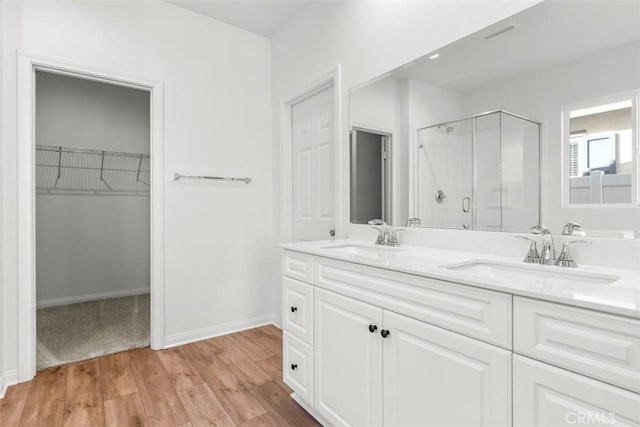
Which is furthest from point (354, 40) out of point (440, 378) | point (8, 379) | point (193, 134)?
point (8, 379)

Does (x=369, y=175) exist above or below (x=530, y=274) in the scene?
above

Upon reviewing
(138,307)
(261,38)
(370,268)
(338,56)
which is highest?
(261,38)

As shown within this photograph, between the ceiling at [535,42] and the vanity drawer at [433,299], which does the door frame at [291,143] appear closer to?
the ceiling at [535,42]

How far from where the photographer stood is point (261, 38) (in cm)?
308

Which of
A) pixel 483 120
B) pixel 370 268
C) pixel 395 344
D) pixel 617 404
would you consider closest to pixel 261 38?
pixel 483 120

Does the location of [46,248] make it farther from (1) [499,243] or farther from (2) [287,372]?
(1) [499,243]

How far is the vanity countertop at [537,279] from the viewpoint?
2.45ft

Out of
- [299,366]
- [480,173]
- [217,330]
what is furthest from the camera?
[217,330]

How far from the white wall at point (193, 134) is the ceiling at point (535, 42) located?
183 centimetres

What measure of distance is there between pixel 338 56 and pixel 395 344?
6.25ft

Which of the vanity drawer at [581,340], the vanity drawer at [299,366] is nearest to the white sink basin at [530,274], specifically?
the vanity drawer at [581,340]

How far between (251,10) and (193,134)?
1.11 m

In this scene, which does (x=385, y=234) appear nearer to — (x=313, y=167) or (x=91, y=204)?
(x=313, y=167)

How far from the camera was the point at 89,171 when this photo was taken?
12.2ft
